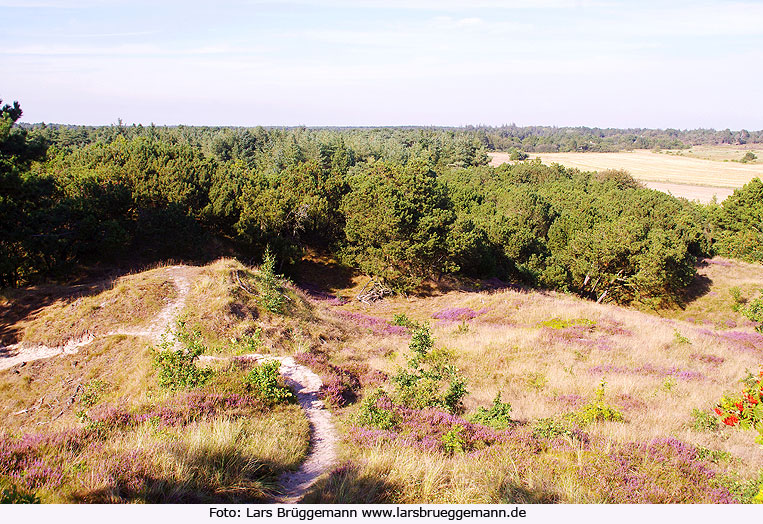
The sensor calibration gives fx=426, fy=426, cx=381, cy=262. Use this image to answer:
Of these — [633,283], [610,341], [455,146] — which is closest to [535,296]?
[610,341]

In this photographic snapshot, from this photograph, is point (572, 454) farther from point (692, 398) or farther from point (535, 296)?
point (535, 296)

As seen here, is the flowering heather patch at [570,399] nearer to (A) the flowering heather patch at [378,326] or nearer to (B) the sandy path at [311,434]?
(B) the sandy path at [311,434]

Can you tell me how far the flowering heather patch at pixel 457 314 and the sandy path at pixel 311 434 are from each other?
39.9 feet

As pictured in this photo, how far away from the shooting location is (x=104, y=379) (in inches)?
474

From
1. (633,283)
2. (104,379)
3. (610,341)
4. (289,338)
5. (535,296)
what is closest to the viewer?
(104,379)

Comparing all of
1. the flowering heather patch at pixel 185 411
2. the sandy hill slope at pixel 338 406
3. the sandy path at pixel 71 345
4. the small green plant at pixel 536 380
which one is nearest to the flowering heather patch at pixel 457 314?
the sandy hill slope at pixel 338 406

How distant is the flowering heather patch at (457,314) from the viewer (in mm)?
22625

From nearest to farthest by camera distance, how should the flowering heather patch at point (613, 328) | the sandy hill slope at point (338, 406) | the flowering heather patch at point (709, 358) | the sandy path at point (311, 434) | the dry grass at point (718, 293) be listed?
the sandy hill slope at point (338, 406) → the sandy path at point (311, 434) → the flowering heather patch at point (709, 358) → the flowering heather patch at point (613, 328) → the dry grass at point (718, 293)

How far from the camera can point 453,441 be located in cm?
672

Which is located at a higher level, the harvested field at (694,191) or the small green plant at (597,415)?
the harvested field at (694,191)

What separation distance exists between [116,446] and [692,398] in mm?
12510

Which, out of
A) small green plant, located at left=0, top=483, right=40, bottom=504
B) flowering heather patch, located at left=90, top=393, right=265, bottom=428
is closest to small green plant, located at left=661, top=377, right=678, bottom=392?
flowering heather patch, located at left=90, top=393, right=265, bottom=428

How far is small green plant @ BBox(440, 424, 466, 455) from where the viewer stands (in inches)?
257

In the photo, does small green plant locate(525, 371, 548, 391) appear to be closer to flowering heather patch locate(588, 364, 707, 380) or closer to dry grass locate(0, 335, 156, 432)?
flowering heather patch locate(588, 364, 707, 380)
